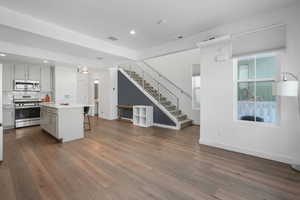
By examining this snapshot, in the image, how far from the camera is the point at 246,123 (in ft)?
10.1

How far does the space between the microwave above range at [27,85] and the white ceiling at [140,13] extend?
3867mm

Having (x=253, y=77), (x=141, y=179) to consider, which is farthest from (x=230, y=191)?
(x=253, y=77)

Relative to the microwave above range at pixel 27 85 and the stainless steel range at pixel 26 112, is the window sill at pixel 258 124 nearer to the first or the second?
the stainless steel range at pixel 26 112

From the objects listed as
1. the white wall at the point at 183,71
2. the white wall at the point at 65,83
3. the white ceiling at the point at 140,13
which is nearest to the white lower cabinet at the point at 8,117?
the white wall at the point at 65,83

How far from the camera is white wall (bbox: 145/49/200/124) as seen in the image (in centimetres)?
620

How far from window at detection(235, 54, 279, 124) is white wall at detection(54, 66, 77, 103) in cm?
669

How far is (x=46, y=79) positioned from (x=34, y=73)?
47cm

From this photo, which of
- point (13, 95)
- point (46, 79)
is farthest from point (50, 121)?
point (46, 79)

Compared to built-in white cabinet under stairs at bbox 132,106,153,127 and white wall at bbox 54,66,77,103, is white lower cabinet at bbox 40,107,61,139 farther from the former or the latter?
built-in white cabinet under stairs at bbox 132,106,153,127

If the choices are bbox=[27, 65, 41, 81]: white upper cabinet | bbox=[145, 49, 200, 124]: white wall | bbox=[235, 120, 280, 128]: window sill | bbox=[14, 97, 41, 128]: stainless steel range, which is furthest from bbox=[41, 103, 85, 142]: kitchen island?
bbox=[145, 49, 200, 124]: white wall

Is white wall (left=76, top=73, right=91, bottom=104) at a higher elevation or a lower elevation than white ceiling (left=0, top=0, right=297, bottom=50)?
lower

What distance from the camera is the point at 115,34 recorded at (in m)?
4.02

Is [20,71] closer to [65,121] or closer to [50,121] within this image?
[50,121]

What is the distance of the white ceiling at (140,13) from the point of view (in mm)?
2623
